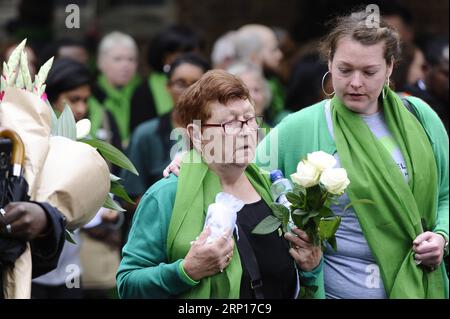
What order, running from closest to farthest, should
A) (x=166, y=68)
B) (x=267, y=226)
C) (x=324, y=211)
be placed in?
(x=267, y=226)
(x=324, y=211)
(x=166, y=68)

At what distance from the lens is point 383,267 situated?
517 cm

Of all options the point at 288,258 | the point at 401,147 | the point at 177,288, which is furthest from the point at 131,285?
the point at 401,147

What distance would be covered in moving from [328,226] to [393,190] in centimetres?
50

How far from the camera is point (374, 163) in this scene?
5.21m

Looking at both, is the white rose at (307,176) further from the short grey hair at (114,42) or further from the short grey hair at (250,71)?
the short grey hair at (114,42)

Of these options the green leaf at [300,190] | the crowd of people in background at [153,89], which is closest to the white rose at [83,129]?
the green leaf at [300,190]

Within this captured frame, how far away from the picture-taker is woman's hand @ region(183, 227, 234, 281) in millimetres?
4500

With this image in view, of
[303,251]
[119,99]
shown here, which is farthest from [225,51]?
[303,251]

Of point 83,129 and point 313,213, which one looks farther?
point 83,129

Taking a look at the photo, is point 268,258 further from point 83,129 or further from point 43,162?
point 43,162

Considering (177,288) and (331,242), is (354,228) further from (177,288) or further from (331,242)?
(177,288)

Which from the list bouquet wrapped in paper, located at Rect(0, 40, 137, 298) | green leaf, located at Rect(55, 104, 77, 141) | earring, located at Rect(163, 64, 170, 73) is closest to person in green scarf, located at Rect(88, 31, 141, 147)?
earring, located at Rect(163, 64, 170, 73)

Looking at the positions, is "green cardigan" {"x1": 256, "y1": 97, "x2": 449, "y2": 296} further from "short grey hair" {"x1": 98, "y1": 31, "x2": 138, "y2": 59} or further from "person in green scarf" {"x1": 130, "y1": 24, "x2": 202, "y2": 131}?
"short grey hair" {"x1": 98, "y1": 31, "x2": 138, "y2": 59}

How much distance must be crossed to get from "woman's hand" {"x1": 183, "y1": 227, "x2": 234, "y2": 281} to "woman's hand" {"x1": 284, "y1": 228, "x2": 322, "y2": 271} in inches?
14.0
